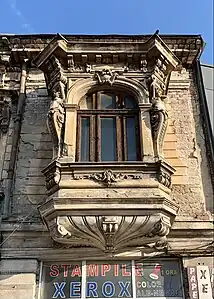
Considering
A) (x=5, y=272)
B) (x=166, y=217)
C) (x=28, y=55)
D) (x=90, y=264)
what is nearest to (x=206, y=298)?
(x=166, y=217)

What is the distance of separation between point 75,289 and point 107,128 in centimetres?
333

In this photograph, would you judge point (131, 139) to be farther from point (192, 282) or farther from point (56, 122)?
point (192, 282)

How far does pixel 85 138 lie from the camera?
8602 millimetres

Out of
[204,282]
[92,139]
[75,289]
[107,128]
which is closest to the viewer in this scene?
[204,282]

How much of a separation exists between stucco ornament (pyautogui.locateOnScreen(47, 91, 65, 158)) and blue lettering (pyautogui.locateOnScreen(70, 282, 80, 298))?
2431mm

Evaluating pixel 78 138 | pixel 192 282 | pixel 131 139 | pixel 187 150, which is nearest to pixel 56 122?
pixel 78 138

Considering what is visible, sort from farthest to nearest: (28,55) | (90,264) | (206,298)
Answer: (28,55) < (90,264) < (206,298)

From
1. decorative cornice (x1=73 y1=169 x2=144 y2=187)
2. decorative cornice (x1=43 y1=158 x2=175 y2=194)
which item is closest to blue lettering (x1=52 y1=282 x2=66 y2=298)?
decorative cornice (x1=43 y1=158 x2=175 y2=194)

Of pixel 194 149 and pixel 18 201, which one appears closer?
pixel 18 201

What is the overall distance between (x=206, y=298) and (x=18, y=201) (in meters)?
4.05

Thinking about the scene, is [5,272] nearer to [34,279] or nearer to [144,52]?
[34,279]

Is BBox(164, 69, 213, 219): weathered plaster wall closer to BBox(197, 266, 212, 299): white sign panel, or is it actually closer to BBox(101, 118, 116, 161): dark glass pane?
BBox(197, 266, 212, 299): white sign panel

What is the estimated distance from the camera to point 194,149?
939cm

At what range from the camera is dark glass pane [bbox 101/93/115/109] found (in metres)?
9.20
